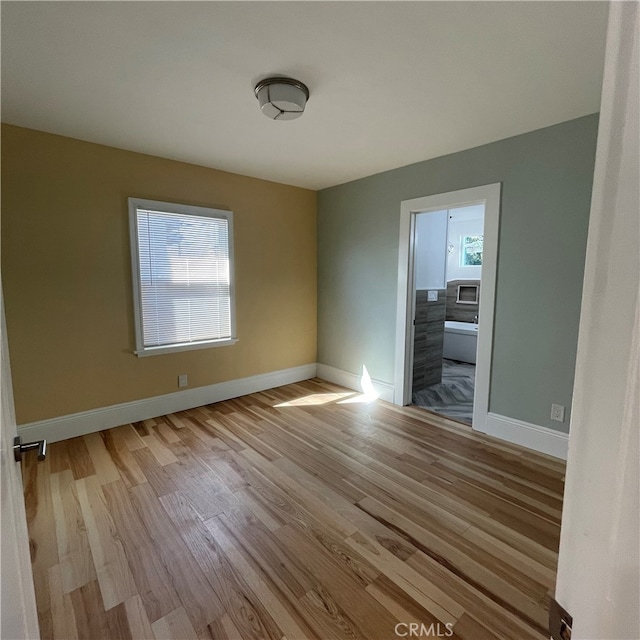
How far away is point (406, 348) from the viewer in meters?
3.59

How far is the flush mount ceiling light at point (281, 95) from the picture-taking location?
1910 mm

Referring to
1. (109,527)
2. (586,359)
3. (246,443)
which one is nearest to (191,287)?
(246,443)

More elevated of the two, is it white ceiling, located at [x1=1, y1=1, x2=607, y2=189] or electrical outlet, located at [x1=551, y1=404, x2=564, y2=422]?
white ceiling, located at [x1=1, y1=1, x2=607, y2=189]

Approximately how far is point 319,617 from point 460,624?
581 millimetres

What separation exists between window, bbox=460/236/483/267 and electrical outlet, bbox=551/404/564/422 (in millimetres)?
4656

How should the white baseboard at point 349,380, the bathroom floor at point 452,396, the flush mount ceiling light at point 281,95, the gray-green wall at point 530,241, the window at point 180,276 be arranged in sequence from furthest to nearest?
the white baseboard at point 349,380, the bathroom floor at point 452,396, the window at point 180,276, the gray-green wall at point 530,241, the flush mount ceiling light at point 281,95

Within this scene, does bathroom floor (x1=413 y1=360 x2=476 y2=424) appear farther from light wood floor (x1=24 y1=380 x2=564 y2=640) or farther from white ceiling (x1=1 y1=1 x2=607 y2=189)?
white ceiling (x1=1 y1=1 x2=607 y2=189)

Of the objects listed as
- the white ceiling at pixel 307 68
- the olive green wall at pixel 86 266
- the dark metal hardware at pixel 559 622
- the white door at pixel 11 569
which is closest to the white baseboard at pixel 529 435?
the white ceiling at pixel 307 68

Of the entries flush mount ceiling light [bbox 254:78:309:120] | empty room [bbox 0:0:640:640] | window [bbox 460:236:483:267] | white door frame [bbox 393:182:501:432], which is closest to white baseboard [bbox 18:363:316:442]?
empty room [bbox 0:0:640:640]

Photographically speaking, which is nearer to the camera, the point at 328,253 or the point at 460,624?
the point at 460,624

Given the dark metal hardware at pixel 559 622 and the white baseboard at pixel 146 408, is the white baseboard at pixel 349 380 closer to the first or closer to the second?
the white baseboard at pixel 146 408

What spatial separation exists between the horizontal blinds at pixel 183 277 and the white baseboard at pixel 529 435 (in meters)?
2.83

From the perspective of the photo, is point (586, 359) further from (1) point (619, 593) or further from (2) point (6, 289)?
(2) point (6, 289)

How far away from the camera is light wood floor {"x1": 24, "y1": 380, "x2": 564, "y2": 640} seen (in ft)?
4.58
